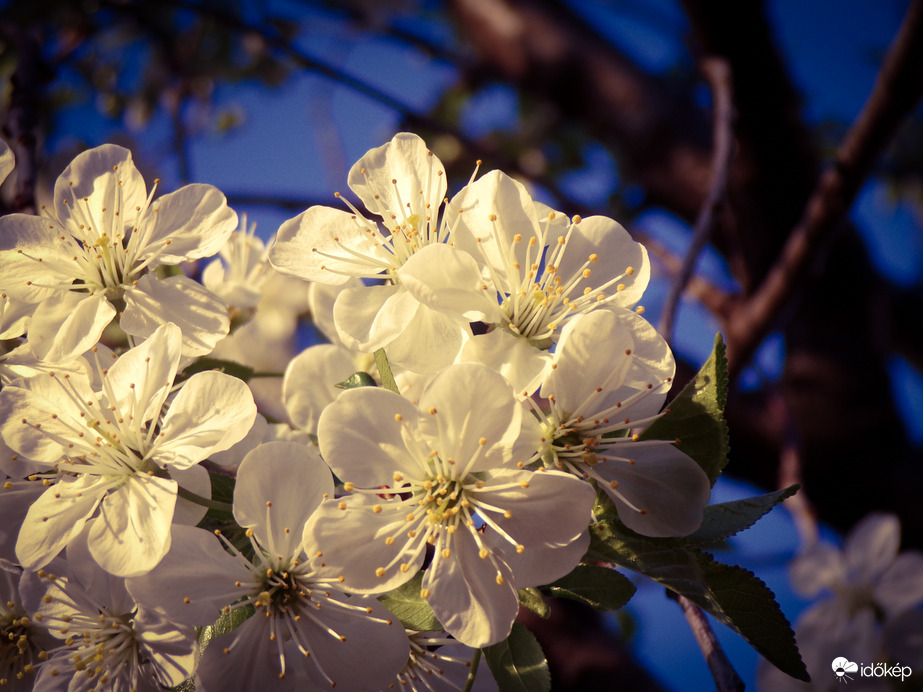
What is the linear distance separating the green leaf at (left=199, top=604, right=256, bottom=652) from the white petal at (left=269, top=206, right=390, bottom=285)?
1.37 ft

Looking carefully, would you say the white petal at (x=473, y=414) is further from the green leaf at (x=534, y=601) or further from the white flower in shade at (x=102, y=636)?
the white flower in shade at (x=102, y=636)

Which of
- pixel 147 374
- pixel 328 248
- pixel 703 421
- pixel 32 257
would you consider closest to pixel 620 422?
pixel 703 421

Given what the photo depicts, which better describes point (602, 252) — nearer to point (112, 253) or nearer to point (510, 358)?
point (510, 358)

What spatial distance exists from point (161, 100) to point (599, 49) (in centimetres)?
198

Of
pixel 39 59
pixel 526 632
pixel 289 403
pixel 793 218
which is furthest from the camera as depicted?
pixel 793 218

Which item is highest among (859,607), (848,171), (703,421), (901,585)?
(848,171)

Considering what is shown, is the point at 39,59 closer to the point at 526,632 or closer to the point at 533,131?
the point at 526,632

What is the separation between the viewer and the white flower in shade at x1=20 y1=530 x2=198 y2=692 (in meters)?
0.80

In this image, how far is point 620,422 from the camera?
78 centimetres

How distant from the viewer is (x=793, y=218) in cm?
237

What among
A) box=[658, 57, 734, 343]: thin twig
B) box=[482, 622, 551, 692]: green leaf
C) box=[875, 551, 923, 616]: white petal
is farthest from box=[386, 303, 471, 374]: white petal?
box=[875, 551, 923, 616]: white petal

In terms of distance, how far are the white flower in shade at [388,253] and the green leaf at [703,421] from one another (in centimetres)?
25

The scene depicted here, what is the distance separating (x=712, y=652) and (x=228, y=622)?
566 millimetres

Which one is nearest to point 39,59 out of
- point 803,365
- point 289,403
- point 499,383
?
point 289,403
